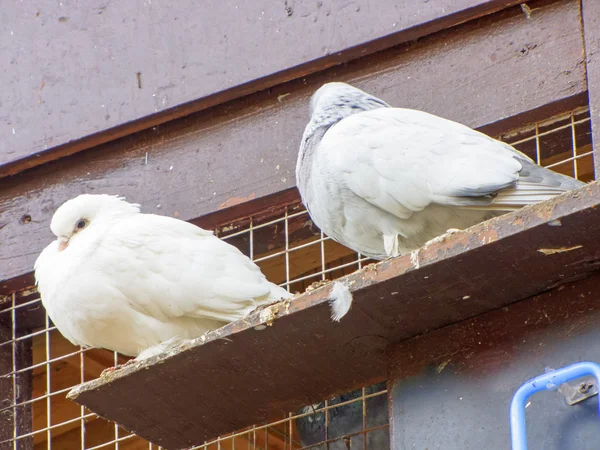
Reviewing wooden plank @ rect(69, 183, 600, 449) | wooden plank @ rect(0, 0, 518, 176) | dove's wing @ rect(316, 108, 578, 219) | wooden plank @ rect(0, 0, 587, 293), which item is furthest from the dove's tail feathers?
wooden plank @ rect(0, 0, 518, 176)

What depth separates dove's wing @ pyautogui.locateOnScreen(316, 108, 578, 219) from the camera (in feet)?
11.8

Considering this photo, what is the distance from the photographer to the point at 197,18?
5.23 metres

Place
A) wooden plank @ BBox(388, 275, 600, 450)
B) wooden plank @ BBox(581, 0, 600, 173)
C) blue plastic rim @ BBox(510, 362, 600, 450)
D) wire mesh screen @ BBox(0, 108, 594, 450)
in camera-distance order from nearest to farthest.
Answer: blue plastic rim @ BBox(510, 362, 600, 450)
wooden plank @ BBox(388, 275, 600, 450)
wooden plank @ BBox(581, 0, 600, 173)
wire mesh screen @ BBox(0, 108, 594, 450)

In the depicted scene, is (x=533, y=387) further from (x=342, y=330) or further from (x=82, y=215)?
(x=82, y=215)

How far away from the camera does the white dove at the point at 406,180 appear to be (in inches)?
142

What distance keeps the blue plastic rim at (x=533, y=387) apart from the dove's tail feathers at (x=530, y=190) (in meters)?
0.74

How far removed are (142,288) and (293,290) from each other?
4.72 feet

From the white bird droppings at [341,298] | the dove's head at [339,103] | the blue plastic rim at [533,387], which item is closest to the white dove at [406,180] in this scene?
the dove's head at [339,103]

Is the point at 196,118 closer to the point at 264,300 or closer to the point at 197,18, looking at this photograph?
the point at 197,18

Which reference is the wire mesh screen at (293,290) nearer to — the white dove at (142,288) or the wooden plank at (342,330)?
the white dove at (142,288)

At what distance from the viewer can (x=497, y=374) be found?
125 inches

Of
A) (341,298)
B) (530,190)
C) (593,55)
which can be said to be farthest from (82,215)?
(593,55)

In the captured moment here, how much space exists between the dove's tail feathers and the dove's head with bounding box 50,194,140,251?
5.11ft

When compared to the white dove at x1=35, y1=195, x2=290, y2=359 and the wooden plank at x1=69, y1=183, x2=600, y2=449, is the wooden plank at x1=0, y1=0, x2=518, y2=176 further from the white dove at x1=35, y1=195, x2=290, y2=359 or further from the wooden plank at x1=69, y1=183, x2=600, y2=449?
the wooden plank at x1=69, y1=183, x2=600, y2=449
